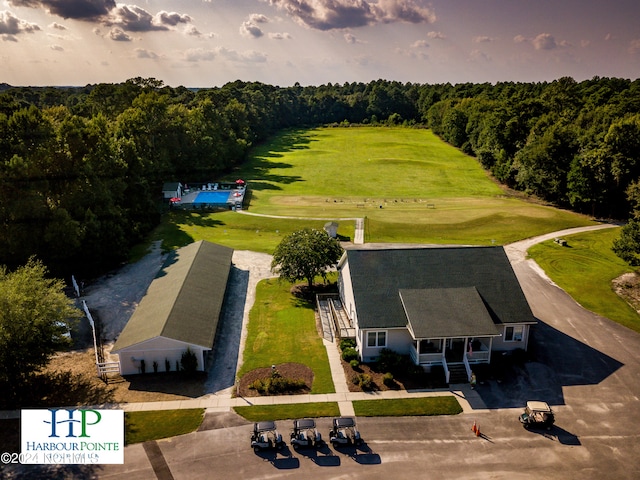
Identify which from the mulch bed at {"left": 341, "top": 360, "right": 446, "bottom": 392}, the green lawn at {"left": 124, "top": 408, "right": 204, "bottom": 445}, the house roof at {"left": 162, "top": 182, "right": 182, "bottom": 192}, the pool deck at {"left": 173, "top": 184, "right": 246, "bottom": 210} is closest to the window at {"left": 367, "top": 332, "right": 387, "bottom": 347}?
the mulch bed at {"left": 341, "top": 360, "right": 446, "bottom": 392}

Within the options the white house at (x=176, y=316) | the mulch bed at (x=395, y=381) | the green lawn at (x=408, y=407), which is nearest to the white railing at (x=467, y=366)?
the mulch bed at (x=395, y=381)

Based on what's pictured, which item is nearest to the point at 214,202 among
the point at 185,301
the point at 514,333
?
the point at 185,301

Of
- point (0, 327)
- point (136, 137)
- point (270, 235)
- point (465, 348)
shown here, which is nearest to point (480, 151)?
point (270, 235)

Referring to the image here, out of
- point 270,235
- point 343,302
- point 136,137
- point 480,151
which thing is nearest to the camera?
point 343,302

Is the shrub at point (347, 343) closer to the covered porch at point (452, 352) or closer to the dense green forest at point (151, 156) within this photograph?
the covered porch at point (452, 352)

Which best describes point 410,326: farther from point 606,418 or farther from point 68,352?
point 68,352

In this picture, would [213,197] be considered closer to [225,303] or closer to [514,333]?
[225,303]
